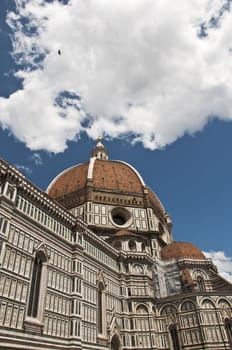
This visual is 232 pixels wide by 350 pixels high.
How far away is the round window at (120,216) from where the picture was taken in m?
51.0

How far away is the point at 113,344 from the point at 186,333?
9.06 m

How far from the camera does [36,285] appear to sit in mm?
24969

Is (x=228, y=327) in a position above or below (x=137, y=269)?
below

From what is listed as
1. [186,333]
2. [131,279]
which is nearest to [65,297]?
[131,279]

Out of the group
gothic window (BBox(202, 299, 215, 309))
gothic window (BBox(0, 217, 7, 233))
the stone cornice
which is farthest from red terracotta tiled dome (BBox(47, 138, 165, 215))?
gothic window (BBox(0, 217, 7, 233))

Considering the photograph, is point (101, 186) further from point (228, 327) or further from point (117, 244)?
point (228, 327)

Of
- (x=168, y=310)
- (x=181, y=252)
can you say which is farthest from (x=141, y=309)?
(x=181, y=252)

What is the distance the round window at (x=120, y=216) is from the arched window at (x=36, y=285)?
24.8m

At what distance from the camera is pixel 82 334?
28.2 m

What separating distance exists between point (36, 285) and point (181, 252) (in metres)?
27.0

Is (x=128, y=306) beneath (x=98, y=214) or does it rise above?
beneath

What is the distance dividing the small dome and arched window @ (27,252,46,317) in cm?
2530

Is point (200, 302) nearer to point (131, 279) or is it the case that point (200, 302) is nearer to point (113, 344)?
point (131, 279)

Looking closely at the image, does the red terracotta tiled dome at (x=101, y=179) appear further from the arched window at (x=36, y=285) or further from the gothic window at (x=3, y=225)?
the gothic window at (x=3, y=225)
